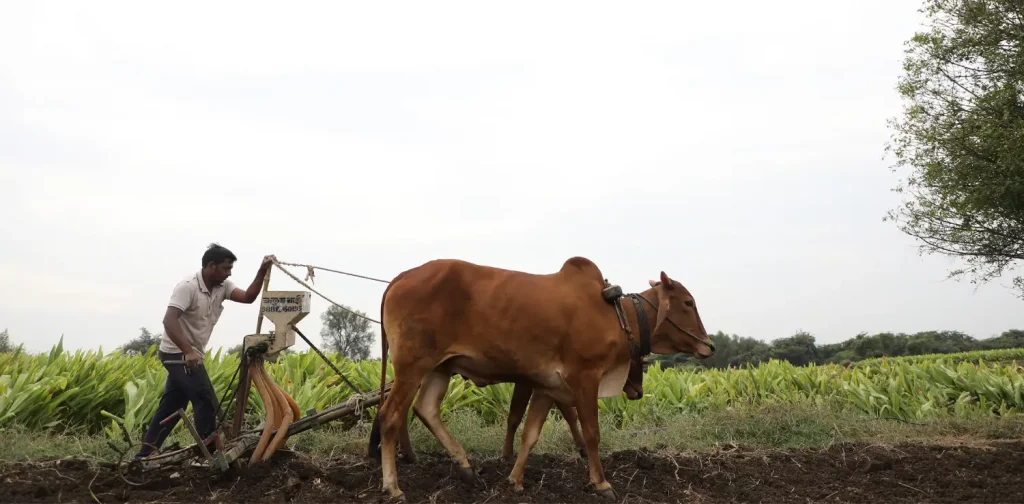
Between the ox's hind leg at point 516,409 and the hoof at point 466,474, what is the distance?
781mm

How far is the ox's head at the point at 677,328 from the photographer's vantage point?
5.47m

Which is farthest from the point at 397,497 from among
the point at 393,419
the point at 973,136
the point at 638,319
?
the point at 973,136

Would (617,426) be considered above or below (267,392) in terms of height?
below

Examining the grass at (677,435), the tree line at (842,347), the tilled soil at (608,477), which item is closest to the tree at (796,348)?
the tree line at (842,347)

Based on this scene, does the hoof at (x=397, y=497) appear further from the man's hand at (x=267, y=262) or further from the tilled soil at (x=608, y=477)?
the man's hand at (x=267, y=262)

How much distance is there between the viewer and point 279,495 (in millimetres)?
4801

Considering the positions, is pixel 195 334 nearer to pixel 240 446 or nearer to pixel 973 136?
pixel 240 446

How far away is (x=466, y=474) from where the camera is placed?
503 cm

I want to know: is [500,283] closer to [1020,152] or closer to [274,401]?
[274,401]

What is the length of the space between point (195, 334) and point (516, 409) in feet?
7.82

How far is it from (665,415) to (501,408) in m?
1.78

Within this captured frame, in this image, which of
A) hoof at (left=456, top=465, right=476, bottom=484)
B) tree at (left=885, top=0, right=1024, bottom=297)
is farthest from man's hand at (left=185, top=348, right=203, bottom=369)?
tree at (left=885, top=0, right=1024, bottom=297)

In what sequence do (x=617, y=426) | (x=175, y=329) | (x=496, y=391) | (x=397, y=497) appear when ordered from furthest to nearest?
1. (x=617, y=426)
2. (x=496, y=391)
3. (x=175, y=329)
4. (x=397, y=497)

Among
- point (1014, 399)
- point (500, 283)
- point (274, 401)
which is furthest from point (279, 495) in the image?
point (1014, 399)
